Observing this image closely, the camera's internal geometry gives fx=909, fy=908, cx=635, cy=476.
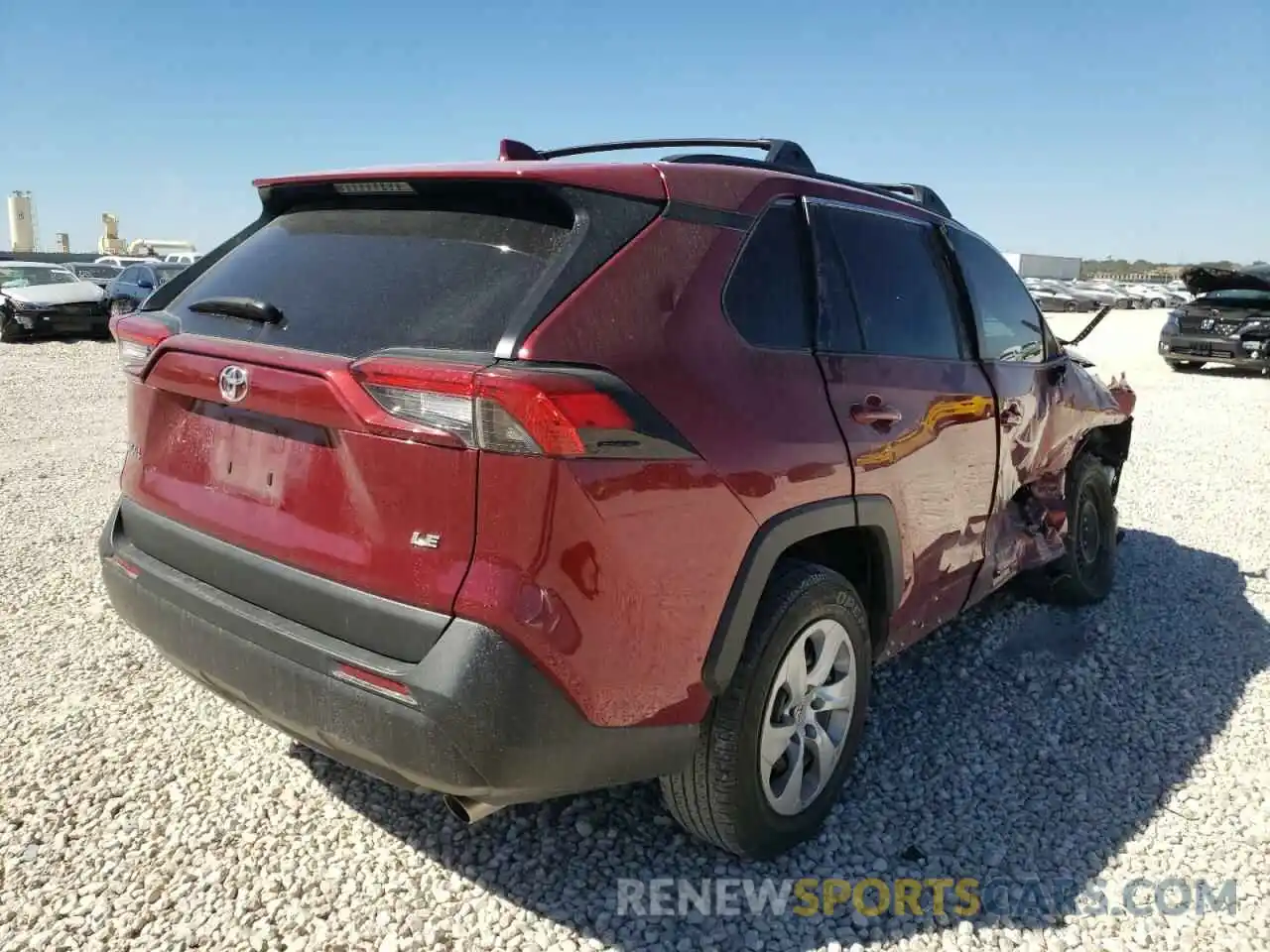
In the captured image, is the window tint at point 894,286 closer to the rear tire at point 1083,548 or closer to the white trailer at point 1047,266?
the rear tire at point 1083,548

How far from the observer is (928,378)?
9.80 feet

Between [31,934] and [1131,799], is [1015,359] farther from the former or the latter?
[31,934]

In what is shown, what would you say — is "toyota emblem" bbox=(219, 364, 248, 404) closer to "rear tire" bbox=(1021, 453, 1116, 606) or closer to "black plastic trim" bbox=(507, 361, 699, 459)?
"black plastic trim" bbox=(507, 361, 699, 459)

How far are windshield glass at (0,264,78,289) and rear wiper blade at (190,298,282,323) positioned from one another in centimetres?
1890

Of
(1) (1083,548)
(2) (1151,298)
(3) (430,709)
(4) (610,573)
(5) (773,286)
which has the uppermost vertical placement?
(5) (773,286)

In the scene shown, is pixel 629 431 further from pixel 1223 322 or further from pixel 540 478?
pixel 1223 322

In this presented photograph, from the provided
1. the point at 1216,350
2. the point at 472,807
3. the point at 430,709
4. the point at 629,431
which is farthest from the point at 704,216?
the point at 1216,350

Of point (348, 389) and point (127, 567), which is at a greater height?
point (348, 389)

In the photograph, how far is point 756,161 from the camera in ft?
8.89

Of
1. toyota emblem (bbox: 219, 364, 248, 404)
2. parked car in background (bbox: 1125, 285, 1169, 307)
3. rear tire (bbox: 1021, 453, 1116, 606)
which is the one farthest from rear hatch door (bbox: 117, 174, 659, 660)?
parked car in background (bbox: 1125, 285, 1169, 307)

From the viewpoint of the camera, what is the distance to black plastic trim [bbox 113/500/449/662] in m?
1.92

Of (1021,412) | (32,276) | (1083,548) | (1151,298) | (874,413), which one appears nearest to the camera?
(874,413)

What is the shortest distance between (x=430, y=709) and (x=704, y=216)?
1326 millimetres

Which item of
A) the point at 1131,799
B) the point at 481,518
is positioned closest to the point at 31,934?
the point at 481,518
